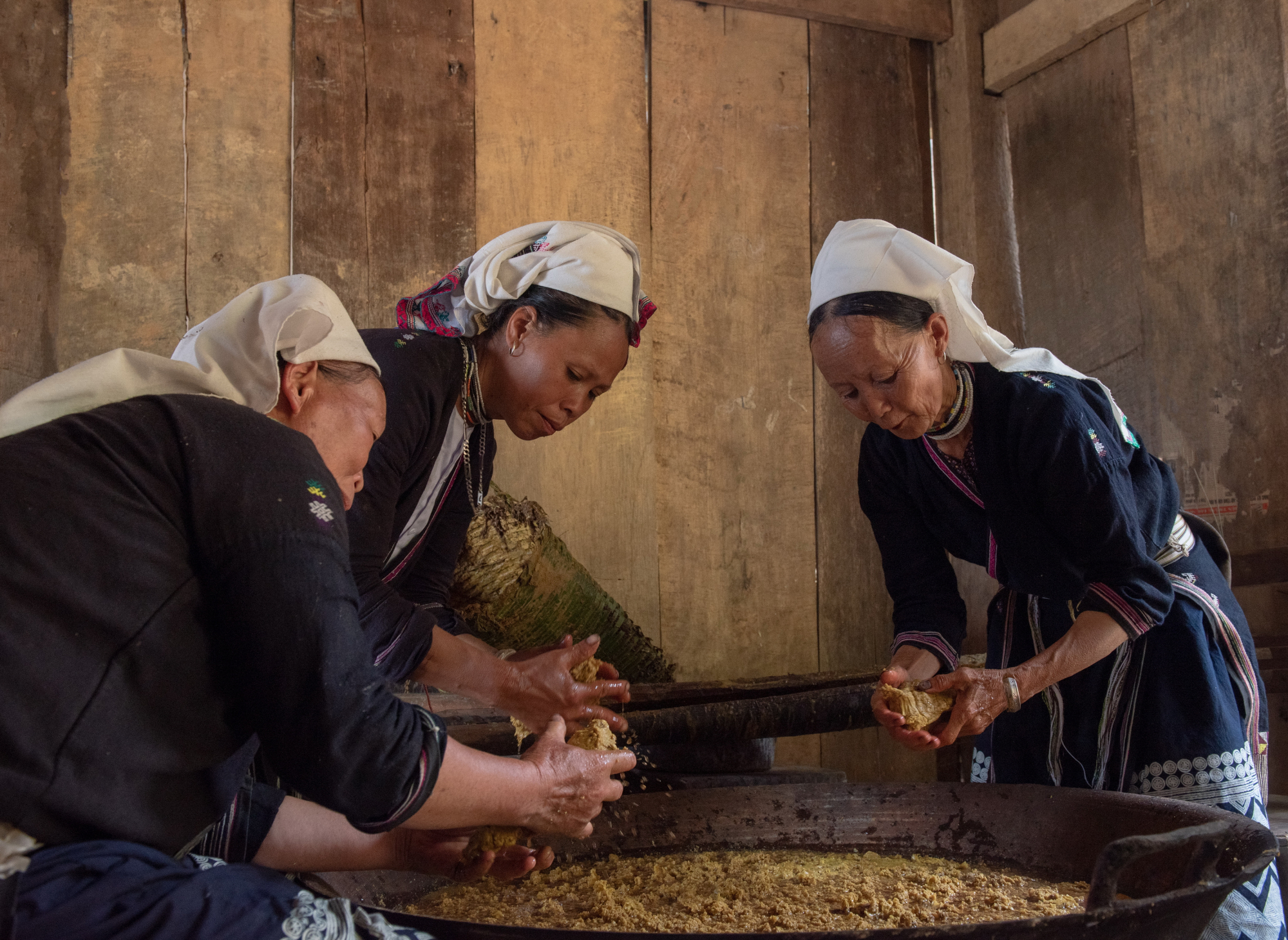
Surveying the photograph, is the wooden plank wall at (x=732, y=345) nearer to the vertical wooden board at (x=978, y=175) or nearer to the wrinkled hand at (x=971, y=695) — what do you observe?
the vertical wooden board at (x=978, y=175)

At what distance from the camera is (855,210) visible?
4.31m

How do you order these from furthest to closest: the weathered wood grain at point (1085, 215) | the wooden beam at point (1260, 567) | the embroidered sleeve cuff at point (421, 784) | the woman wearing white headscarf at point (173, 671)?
the weathered wood grain at point (1085, 215) → the wooden beam at point (1260, 567) → the embroidered sleeve cuff at point (421, 784) → the woman wearing white headscarf at point (173, 671)

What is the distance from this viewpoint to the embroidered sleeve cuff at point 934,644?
269 cm

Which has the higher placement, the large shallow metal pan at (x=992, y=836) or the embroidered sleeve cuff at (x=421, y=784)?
the embroidered sleeve cuff at (x=421, y=784)

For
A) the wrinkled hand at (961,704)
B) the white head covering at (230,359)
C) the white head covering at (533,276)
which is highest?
the white head covering at (533,276)

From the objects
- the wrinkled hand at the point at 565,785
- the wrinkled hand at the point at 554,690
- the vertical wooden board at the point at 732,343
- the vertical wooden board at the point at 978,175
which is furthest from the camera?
the vertical wooden board at the point at 978,175

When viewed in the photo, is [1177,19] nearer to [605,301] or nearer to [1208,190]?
[1208,190]

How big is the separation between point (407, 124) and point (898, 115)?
198cm

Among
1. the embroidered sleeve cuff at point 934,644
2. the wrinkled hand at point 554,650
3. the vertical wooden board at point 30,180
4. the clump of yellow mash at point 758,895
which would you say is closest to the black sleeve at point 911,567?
the embroidered sleeve cuff at point 934,644

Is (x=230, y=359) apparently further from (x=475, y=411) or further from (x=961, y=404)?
(x=961, y=404)

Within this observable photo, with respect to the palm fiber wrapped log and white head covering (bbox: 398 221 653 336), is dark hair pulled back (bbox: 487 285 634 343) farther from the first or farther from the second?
the palm fiber wrapped log

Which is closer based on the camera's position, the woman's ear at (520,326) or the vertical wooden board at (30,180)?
the woman's ear at (520,326)

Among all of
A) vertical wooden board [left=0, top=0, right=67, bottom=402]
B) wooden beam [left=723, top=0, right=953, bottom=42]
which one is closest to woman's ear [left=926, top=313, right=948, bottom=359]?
wooden beam [left=723, top=0, right=953, bottom=42]

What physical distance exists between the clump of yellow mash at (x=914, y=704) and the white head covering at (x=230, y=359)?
1226mm
